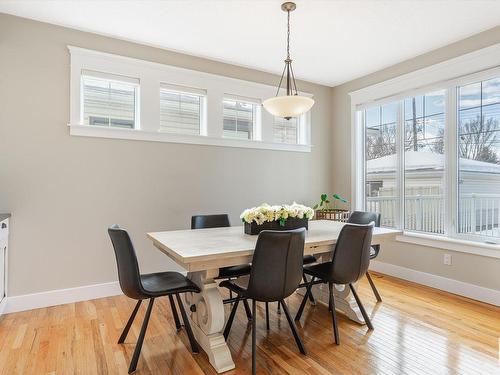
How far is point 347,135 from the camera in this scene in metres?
4.68

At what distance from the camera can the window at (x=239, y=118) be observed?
404 centimetres

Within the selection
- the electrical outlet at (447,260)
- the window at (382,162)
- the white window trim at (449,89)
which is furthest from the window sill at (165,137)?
the electrical outlet at (447,260)

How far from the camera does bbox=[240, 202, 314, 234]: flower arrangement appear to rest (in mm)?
2492

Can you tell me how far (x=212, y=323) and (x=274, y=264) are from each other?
58 centimetres

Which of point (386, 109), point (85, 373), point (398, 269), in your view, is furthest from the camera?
point (386, 109)

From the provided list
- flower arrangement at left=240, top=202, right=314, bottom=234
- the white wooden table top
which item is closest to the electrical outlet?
the white wooden table top

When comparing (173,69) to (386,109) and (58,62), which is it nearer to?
(58,62)

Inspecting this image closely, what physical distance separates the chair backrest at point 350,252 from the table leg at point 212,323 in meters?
0.89

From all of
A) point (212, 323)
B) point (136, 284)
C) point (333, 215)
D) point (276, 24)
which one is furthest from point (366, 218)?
point (136, 284)

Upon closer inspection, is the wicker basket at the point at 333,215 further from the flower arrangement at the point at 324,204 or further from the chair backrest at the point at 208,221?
the chair backrest at the point at 208,221

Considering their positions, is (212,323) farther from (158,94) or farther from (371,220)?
(158,94)

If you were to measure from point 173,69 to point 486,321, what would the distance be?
390 centimetres

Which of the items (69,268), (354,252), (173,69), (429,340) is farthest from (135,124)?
(429,340)

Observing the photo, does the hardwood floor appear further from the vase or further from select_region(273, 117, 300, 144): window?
select_region(273, 117, 300, 144): window
